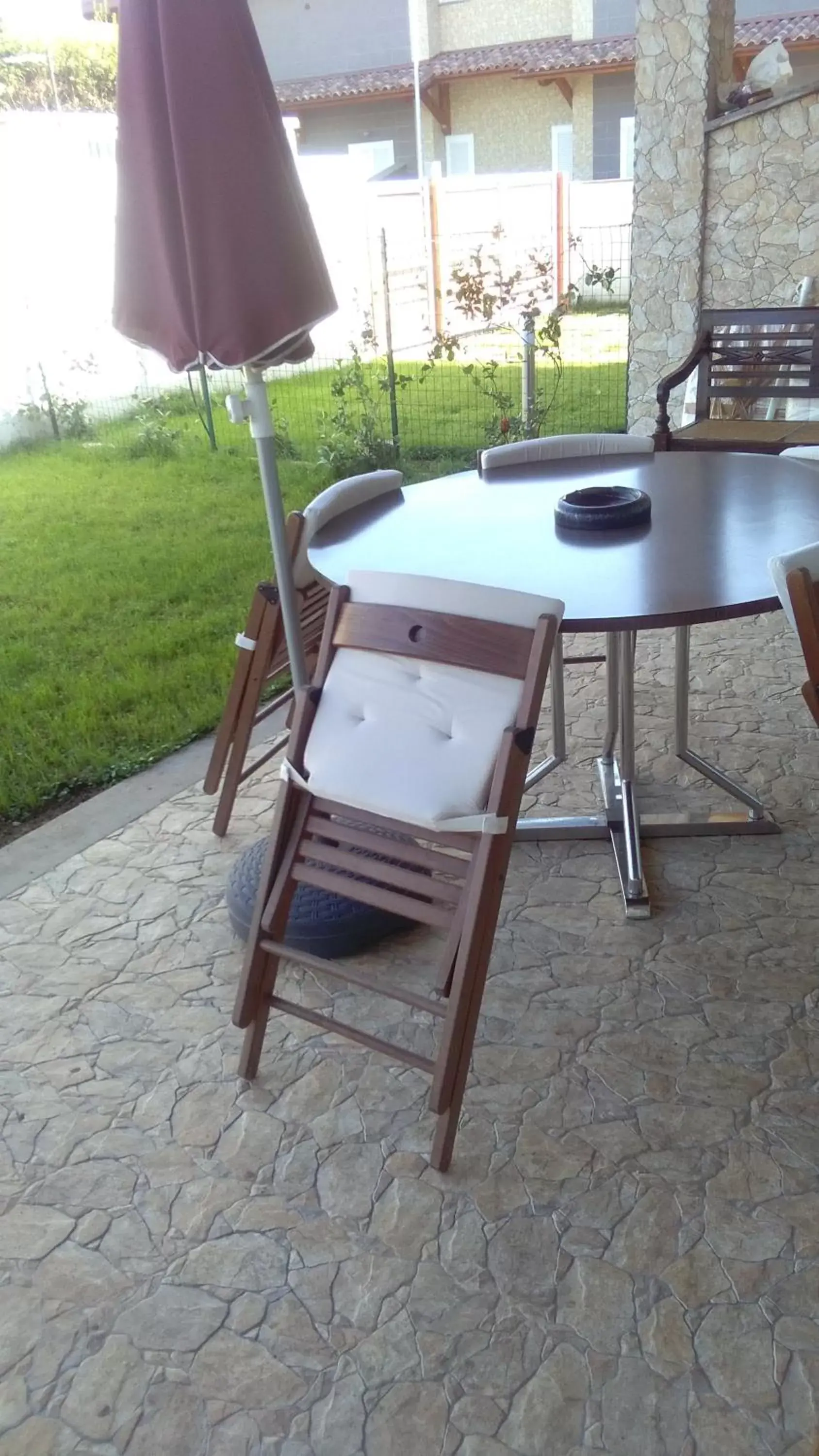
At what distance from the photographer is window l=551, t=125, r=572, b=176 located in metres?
14.6

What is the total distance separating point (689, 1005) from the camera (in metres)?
2.29

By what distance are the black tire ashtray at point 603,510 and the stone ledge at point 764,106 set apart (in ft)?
14.8

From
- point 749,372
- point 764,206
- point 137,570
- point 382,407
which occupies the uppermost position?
point 764,206

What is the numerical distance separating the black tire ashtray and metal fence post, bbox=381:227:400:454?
4.54 m

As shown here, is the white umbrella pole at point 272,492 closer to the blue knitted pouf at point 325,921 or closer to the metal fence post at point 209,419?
the blue knitted pouf at point 325,921

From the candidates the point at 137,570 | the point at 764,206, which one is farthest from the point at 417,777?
the point at 764,206

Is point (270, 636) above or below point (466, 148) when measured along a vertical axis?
below

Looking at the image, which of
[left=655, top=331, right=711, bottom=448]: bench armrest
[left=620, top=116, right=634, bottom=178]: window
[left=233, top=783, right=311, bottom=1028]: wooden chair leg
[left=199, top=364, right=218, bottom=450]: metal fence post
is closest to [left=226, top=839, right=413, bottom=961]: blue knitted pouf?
[left=233, top=783, right=311, bottom=1028]: wooden chair leg

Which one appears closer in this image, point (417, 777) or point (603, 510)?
point (417, 777)

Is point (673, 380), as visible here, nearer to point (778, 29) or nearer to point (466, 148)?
point (778, 29)

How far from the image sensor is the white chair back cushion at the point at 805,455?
9.84 ft

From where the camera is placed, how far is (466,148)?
610 inches

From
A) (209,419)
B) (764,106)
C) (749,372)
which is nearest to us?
(749,372)

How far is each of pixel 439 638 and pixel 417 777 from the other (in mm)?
262
